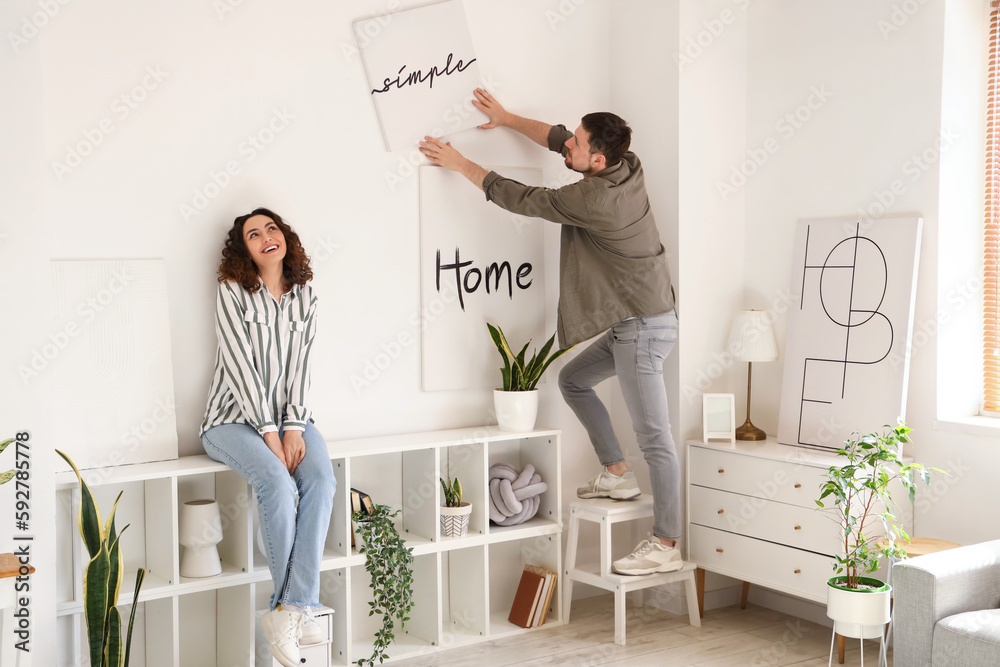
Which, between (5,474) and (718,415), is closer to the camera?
(5,474)

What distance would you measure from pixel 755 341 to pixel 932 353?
0.68m

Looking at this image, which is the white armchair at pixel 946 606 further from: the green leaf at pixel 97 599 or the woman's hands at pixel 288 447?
the green leaf at pixel 97 599

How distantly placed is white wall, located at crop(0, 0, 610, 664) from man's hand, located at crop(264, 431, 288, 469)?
0.35 m

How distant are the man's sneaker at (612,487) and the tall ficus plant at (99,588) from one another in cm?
189

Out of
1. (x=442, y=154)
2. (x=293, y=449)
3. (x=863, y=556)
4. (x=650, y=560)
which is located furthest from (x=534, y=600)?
(x=442, y=154)

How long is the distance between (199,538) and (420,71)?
195cm

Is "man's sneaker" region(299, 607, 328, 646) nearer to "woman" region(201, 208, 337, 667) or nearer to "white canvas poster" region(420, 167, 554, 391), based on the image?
"woman" region(201, 208, 337, 667)

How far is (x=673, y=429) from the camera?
12.8 ft

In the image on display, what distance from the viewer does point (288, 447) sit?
3066 millimetres

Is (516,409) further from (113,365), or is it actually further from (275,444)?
(113,365)

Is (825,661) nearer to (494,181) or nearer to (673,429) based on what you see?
(673,429)

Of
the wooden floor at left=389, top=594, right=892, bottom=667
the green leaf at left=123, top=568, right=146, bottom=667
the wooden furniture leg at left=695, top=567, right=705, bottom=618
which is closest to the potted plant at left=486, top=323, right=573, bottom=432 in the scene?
the wooden floor at left=389, top=594, right=892, bottom=667

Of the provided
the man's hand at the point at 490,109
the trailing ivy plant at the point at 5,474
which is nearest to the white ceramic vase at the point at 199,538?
the trailing ivy plant at the point at 5,474

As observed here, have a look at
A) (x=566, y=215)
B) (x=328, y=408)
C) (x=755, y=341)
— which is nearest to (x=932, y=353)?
(x=755, y=341)
